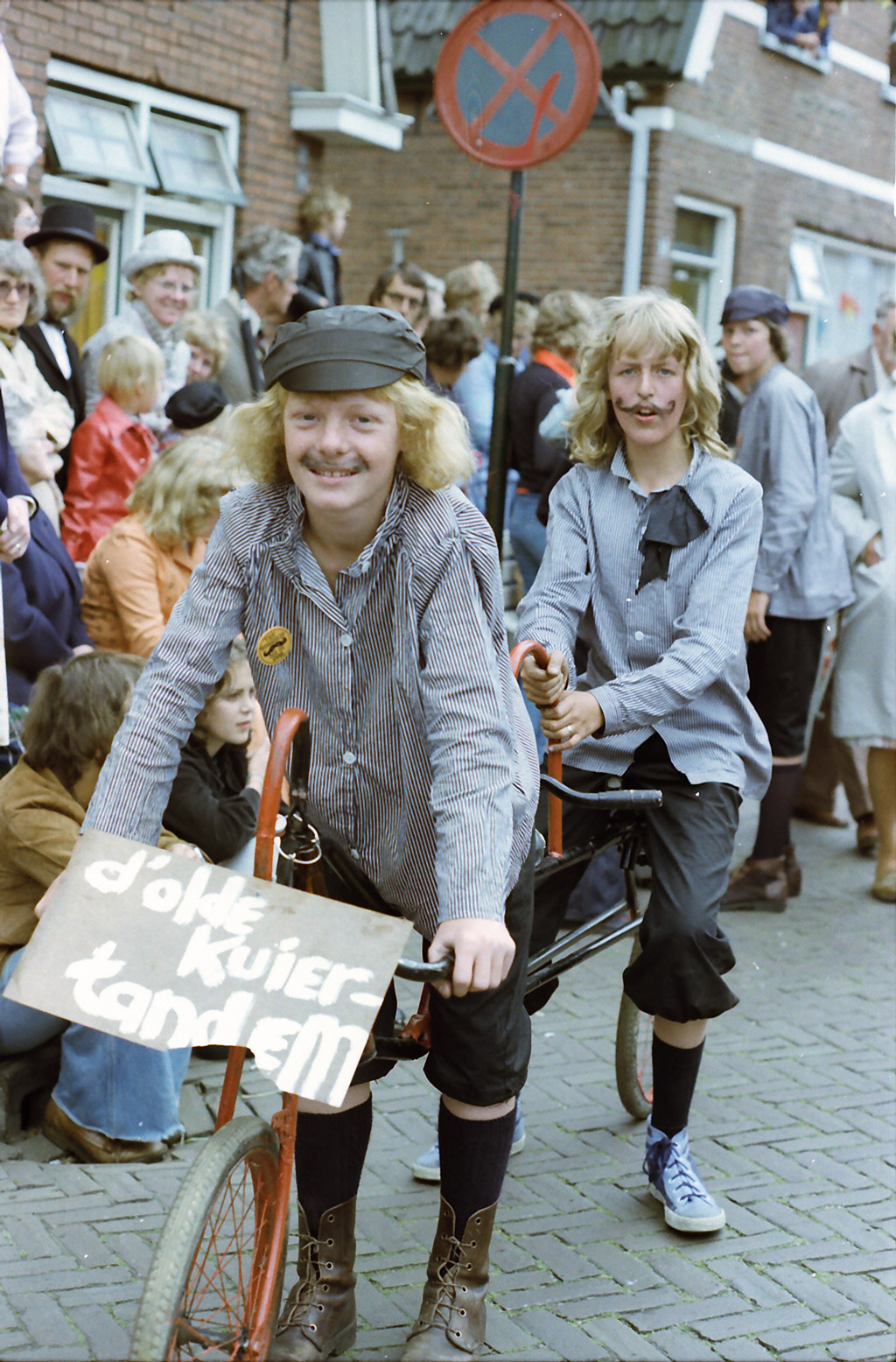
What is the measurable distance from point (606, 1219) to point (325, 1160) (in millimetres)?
1013

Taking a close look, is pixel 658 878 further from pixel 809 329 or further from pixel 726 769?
pixel 809 329

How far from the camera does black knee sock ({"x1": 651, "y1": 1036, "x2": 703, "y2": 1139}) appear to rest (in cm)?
373

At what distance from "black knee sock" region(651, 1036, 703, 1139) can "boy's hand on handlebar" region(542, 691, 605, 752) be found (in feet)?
2.64

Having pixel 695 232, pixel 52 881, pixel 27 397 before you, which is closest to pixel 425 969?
pixel 52 881

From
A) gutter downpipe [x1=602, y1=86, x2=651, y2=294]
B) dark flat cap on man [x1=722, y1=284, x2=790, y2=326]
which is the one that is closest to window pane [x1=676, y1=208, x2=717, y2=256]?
gutter downpipe [x1=602, y1=86, x2=651, y2=294]

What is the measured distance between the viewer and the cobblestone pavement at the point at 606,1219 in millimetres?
3166

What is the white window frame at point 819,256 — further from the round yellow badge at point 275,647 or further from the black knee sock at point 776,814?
the round yellow badge at point 275,647

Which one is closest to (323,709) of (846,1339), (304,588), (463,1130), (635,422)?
(304,588)

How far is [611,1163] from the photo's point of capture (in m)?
4.05

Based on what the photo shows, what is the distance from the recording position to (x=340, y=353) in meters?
2.58

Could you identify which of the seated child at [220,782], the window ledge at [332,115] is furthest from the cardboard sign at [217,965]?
the window ledge at [332,115]

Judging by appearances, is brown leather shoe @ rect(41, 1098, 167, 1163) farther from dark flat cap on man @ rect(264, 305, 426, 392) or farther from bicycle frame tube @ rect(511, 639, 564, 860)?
dark flat cap on man @ rect(264, 305, 426, 392)

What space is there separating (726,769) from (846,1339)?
1225 millimetres

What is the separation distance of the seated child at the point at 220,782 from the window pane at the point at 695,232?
41.4 feet
